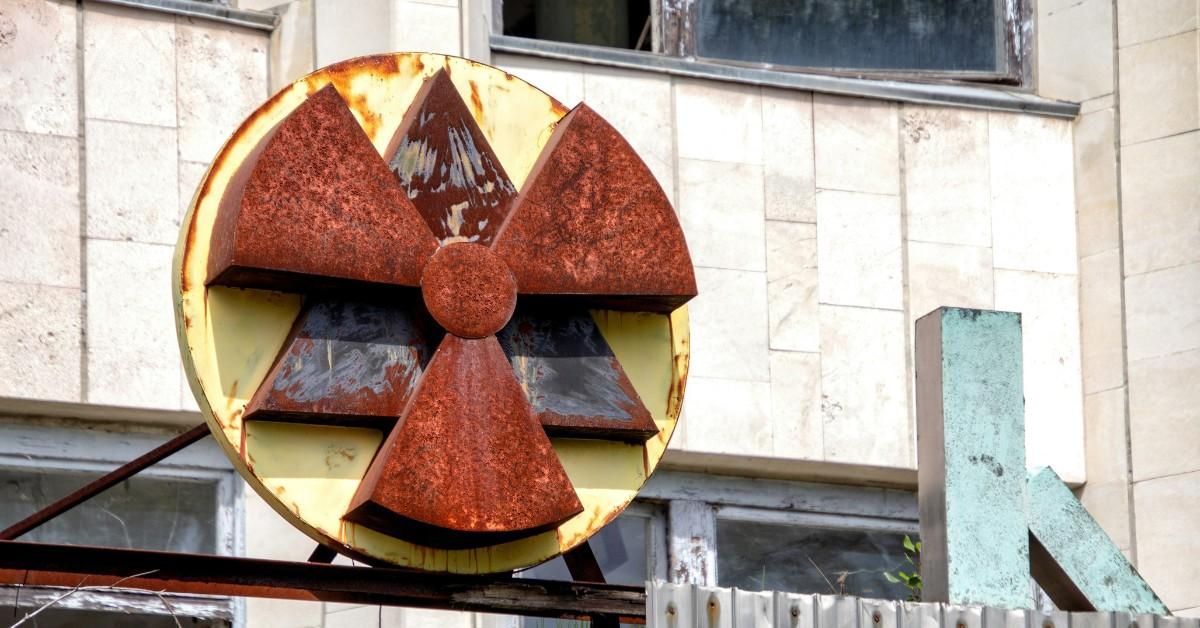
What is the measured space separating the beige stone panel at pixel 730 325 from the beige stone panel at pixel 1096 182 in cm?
175

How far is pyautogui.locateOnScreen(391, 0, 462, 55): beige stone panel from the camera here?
32.3ft

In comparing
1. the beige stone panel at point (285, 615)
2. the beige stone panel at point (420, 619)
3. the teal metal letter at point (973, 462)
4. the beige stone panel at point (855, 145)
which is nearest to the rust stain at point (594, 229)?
the teal metal letter at point (973, 462)

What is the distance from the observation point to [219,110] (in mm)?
9867

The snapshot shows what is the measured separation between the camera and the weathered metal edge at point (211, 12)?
9.84 m

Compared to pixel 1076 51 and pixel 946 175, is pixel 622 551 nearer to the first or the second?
pixel 946 175

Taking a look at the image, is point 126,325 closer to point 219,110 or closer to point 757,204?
point 219,110

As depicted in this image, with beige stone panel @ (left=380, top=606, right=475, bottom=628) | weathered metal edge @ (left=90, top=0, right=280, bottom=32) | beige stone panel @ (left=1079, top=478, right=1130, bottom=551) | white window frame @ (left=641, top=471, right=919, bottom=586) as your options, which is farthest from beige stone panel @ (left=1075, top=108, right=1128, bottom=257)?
weathered metal edge @ (left=90, top=0, right=280, bottom=32)

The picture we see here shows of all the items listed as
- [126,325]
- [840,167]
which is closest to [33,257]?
[126,325]

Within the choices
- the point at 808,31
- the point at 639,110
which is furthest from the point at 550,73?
the point at 808,31

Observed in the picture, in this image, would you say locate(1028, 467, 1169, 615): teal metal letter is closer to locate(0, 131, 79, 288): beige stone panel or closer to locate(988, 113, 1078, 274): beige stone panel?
locate(988, 113, 1078, 274): beige stone panel

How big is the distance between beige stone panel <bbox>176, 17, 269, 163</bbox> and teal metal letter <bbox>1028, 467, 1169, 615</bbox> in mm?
4194

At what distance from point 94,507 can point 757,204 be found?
335 centimetres

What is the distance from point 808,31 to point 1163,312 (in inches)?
88.8

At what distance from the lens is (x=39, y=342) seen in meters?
9.34
